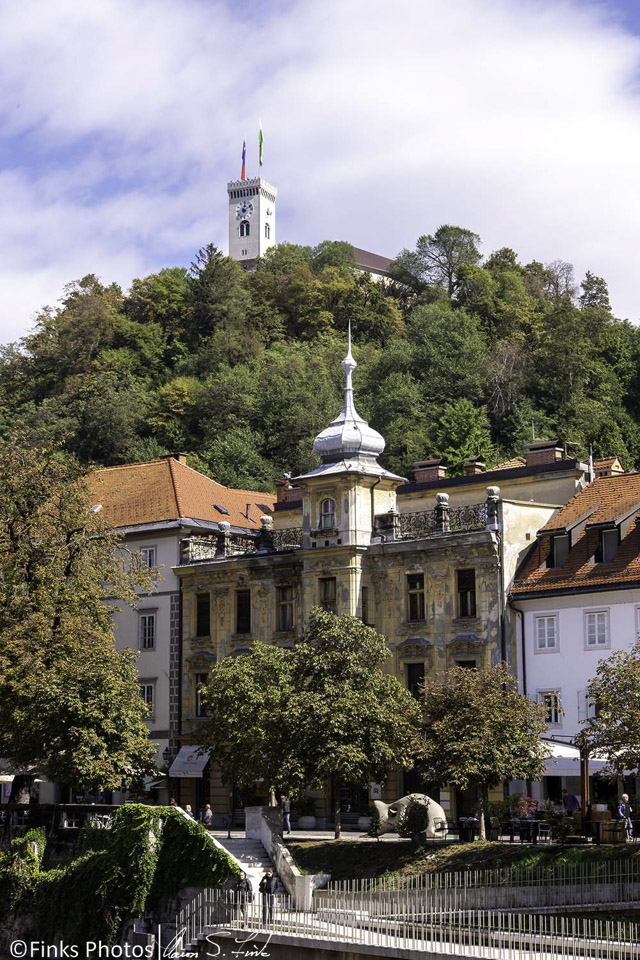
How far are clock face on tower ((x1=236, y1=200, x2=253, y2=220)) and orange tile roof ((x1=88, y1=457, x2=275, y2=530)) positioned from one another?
403 feet

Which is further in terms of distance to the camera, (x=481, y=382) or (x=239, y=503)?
(x=481, y=382)

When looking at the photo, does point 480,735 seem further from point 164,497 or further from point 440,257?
point 440,257

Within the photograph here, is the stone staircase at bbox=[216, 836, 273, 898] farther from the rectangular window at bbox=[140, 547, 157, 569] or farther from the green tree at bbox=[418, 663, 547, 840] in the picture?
the rectangular window at bbox=[140, 547, 157, 569]

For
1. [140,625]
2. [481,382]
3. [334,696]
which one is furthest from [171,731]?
[481,382]

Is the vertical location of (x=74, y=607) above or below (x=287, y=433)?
below

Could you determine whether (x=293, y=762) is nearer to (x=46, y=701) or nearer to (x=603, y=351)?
(x=46, y=701)

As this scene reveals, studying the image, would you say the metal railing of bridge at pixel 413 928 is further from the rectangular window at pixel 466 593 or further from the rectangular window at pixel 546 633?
the rectangular window at pixel 466 593

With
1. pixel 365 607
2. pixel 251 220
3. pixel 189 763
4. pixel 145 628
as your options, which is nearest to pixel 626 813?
pixel 365 607

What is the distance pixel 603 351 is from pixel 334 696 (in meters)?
65.4

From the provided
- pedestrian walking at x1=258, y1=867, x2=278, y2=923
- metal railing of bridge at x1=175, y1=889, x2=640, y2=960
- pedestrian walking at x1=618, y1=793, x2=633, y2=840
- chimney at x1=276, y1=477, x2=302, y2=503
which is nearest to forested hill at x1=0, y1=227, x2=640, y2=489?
chimney at x1=276, y1=477, x2=302, y2=503

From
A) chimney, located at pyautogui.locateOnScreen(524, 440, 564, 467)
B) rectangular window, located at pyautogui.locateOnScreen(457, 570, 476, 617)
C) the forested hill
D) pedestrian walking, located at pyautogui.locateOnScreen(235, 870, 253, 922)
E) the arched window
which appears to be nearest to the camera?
pedestrian walking, located at pyautogui.locateOnScreen(235, 870, 253, 922)

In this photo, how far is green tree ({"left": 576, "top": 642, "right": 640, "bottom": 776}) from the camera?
3994cm

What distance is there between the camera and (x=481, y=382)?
344 ft

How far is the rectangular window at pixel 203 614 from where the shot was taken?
6312 centimetres
